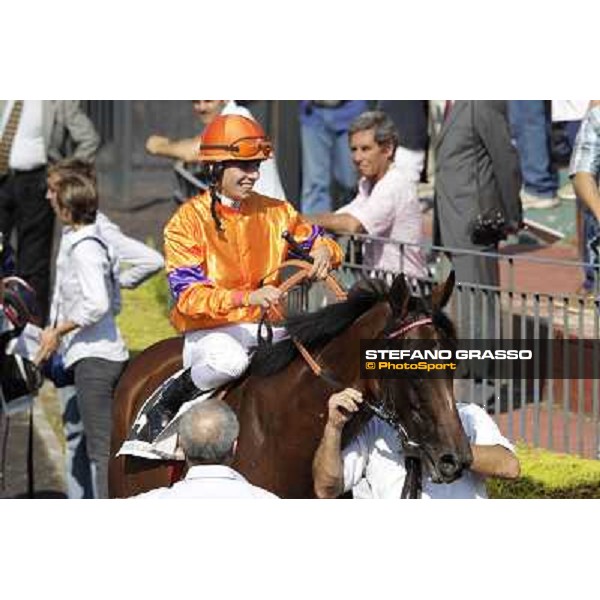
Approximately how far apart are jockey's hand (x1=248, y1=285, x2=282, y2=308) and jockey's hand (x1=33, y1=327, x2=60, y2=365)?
8.02 feet

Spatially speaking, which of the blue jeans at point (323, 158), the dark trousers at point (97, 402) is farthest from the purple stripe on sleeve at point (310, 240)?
the blue jeans at point (323, 158)

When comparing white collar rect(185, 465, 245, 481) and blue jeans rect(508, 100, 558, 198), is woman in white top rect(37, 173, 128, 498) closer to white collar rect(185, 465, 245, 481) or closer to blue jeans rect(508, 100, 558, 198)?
white collar rect(185, 465, 245, 481)

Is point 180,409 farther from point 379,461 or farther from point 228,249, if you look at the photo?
point 379,461

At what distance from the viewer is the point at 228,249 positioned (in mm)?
10055

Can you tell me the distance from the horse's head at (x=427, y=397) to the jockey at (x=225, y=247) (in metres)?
0.80

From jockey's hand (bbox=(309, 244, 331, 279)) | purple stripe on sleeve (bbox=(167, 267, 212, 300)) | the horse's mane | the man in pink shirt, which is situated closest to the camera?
the horse's mane

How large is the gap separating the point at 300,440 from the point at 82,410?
238 cm

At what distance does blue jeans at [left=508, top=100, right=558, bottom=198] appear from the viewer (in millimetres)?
16953

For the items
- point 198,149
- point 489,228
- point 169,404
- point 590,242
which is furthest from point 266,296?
point 489,228

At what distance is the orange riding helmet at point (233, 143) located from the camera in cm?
1005

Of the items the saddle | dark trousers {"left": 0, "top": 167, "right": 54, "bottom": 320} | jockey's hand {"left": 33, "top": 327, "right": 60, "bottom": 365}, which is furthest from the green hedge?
dark trousers {"left": 0, "top": 167, "right": 54, "bottom": 320}

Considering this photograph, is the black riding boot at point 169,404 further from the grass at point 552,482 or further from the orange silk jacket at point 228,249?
the grass at point 552,482

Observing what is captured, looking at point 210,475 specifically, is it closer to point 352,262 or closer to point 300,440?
point 300,440

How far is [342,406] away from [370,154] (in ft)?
13.5
